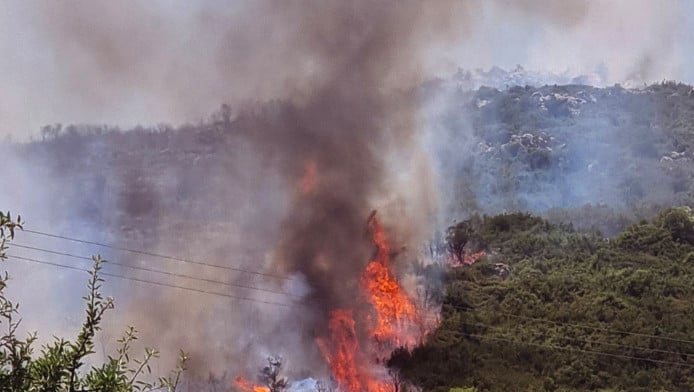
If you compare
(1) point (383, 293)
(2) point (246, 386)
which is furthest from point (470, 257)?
(2) point (246, 386)

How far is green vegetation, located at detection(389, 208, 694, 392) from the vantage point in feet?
188

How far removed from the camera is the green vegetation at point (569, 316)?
2260 inches

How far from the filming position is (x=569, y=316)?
6806cm

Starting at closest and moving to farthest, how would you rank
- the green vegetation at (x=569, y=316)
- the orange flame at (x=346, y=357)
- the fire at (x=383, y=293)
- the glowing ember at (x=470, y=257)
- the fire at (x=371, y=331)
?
the orange flame at (x=346, y=357)
the fire at (x=371, y=331)
the fire at (x=383, y=293)
the green vegetation at (x=569, y=316)
the glowing ember at (x=470, y=257)

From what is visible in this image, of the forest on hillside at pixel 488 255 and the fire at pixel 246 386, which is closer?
the fire at pixel 246 386

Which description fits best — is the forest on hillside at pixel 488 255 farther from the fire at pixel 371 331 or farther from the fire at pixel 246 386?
the fire at pixel 246 386

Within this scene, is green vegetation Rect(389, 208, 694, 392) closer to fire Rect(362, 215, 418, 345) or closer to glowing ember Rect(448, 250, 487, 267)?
glowing ember Rect(448, 250, 487, 267)

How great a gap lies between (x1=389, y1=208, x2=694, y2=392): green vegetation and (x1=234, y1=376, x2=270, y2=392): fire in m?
10.2

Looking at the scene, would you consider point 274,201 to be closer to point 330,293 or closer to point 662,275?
point 330,293

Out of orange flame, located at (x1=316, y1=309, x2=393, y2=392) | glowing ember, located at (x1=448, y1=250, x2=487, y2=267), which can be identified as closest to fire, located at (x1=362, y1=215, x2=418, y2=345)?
orange flame, located at (x1=316, y1=309, x2=393, y2=392)

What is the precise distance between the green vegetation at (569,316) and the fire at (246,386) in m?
10.2

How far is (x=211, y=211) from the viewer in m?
66.0

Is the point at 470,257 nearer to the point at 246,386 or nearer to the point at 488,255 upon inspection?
the point at 488,255

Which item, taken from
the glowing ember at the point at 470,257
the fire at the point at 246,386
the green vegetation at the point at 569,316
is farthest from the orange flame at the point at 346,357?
the glowing ember at the point at 470,257
